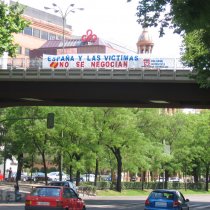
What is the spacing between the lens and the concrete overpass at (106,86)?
38.4m

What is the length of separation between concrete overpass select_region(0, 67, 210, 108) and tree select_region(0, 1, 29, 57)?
34.9 feet

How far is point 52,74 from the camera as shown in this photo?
4009 cm

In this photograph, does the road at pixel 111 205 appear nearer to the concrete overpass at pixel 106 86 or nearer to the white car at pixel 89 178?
the concrete overpass at pixel 106 86

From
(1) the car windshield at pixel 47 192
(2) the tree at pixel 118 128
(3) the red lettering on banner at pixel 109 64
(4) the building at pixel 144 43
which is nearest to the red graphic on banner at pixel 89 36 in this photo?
(2) the tree at pixel 118 128

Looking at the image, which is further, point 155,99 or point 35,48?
point 35,48

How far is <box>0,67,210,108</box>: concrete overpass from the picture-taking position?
3841cm

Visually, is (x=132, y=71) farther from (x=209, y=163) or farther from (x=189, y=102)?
(x=209, y=163)

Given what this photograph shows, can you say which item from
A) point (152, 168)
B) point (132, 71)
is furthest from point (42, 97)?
point (152, 168)

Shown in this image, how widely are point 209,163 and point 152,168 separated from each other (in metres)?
14.8

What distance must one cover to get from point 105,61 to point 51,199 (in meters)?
21.9

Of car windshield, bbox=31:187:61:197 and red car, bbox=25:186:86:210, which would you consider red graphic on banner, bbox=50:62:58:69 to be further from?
car windshield, bbox=31:187:61:197

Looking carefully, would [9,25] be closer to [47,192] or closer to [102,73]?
[47,192]

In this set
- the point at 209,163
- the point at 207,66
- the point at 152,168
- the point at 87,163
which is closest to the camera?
the point at 207,66

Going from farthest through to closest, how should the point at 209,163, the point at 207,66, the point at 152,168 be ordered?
the point at 209,163 → the point at 152,168 → the point at 207,66
